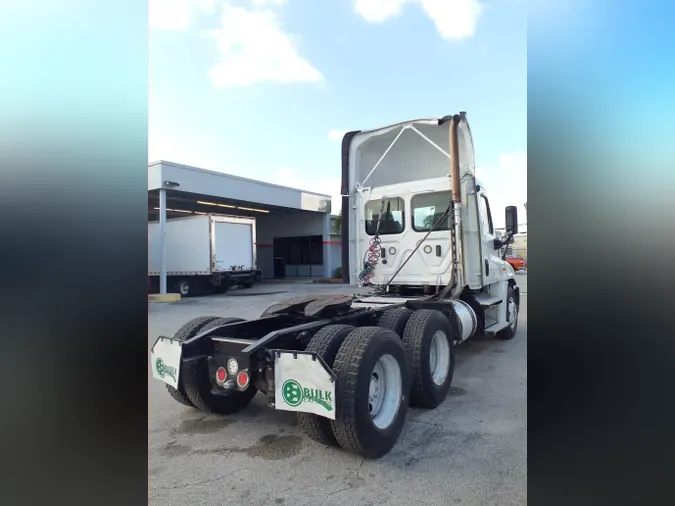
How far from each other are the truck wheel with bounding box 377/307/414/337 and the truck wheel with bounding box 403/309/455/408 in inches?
3.5

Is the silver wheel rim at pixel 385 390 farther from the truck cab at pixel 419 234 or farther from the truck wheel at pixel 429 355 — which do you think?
the truck cab at pixel 419 234

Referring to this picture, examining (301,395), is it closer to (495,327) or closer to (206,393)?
(206,393)

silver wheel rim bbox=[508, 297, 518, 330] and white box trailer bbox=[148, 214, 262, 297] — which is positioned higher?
white box trailer bbox=[148, 214, 262, 297]

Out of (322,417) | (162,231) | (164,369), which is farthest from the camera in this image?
(162,231)

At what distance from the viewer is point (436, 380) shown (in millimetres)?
4855

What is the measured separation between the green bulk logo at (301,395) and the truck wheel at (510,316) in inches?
228

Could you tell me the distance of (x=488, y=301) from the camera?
6.85 meters

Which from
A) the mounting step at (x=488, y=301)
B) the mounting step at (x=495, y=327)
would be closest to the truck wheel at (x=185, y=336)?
the mounting step at (x=488, y=301)

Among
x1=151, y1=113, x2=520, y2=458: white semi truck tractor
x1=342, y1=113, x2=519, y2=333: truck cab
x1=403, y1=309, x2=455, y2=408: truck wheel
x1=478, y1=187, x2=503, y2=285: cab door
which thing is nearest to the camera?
x1=151, y1=113, x2=520, y2=458: white semi truck tractor

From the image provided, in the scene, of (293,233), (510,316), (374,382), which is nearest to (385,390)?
(374,382)

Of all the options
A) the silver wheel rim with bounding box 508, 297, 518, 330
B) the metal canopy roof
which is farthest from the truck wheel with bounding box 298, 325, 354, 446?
the metal canopy roof

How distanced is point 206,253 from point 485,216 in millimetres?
15794

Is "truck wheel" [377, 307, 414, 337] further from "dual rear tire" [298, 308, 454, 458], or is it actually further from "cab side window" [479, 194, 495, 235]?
"cab side window" [479, 194, 495, 235]

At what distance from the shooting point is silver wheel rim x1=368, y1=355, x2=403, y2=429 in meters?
3.70
